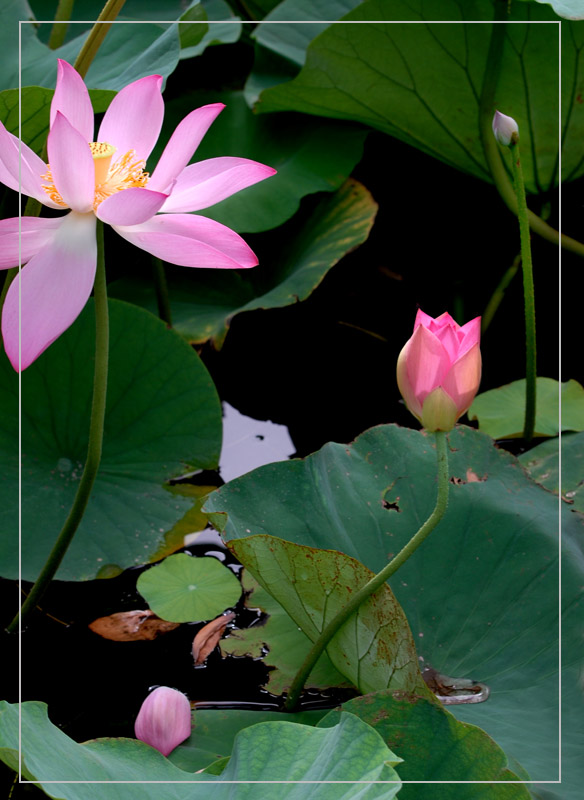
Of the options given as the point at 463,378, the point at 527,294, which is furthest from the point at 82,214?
the point at 527,294

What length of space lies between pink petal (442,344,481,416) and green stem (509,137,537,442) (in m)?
0.37

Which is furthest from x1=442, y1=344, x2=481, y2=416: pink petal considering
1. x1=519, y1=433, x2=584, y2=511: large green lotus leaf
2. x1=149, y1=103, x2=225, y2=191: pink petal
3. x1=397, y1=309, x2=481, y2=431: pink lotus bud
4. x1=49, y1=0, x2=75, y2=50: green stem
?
x1=49, y1=0, x2=75, y2=50: green stem

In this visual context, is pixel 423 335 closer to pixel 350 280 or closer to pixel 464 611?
pixel 464 611

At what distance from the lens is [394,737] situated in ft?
2.06

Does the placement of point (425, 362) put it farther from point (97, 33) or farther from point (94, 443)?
point (97, 33)

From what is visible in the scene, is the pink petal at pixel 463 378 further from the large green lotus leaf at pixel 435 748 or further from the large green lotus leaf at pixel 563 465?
the large green lotus leaf at pixel 563 465

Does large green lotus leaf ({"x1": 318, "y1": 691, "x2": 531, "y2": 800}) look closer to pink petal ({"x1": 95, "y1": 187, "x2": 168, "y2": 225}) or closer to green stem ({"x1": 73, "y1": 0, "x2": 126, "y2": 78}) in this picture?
pink petal ({"x1": 95, "y1": 187, "x2": 168, "y2": 225})

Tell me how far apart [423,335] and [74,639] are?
0.56m

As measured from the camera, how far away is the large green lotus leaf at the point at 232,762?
1.77 feet

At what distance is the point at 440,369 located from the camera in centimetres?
57

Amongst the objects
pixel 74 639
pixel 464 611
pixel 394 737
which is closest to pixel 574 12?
pixel 464 611

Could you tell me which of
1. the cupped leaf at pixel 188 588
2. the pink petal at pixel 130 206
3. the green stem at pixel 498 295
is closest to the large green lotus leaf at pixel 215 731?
the cupped leaf at pixel 188 588

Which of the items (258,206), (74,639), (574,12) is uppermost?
(574,12)

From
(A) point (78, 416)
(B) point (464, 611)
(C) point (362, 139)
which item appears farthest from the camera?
(C) point (362, 139)
